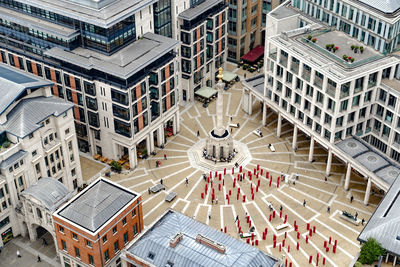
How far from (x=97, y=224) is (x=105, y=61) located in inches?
1696

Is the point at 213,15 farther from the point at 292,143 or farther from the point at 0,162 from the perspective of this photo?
the point at 0,162

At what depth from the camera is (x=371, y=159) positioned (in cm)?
12900

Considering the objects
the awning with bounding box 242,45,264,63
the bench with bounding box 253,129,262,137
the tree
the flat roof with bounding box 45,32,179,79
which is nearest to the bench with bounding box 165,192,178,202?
the flat roof with bounding box 45,32,179,79

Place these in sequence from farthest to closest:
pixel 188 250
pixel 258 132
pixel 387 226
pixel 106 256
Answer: pixel 258 132 → pixel 106 256 → pixel 188 250 → pixel 387 226

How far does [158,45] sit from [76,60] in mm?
19945

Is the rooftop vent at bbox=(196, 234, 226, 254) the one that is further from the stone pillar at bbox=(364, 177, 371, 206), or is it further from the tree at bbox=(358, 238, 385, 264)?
the stone pillar at bbox=(364, 177, 371, 206)

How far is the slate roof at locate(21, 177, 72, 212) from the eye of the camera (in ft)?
375

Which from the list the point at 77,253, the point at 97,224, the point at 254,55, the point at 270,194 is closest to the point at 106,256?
the point at 77,253

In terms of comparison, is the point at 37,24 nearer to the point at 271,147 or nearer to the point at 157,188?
the point at 157,188

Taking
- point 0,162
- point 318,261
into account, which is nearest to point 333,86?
point 318,261

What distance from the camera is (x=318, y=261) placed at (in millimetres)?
117562

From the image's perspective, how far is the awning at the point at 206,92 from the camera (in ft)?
545

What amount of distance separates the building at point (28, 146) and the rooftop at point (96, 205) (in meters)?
6.45

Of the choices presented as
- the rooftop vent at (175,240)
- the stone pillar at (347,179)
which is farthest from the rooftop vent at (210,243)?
the stone pillar at (347,179)
